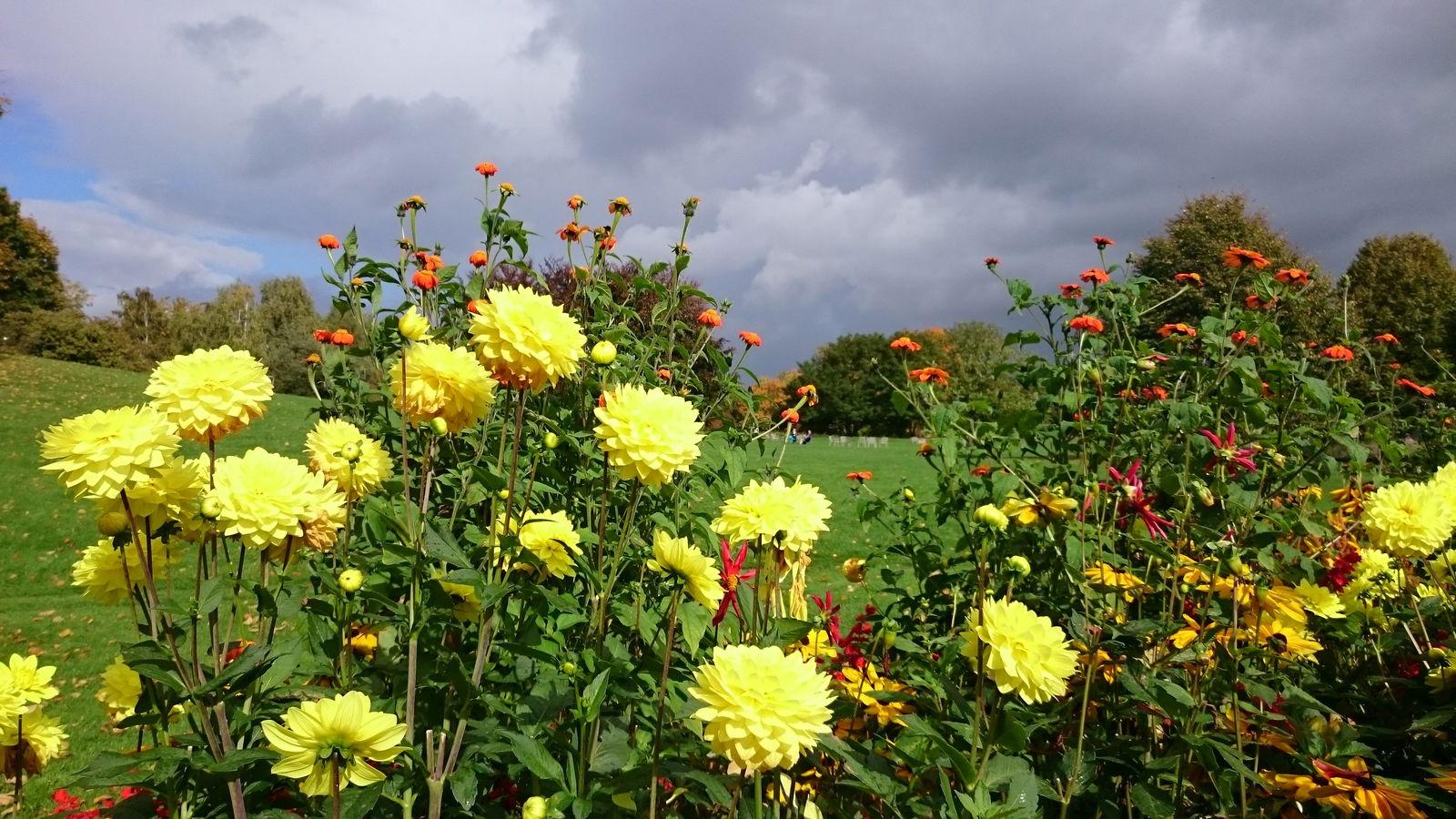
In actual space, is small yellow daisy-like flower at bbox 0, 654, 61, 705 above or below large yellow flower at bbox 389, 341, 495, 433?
below

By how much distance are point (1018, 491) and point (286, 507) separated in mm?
2003

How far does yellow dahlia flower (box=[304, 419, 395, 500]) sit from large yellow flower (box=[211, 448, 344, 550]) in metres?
0.17

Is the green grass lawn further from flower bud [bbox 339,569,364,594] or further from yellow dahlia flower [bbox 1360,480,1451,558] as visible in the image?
yellow dahlia flower [bbox 1360,480,1451,558]

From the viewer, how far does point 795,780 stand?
5.81ft

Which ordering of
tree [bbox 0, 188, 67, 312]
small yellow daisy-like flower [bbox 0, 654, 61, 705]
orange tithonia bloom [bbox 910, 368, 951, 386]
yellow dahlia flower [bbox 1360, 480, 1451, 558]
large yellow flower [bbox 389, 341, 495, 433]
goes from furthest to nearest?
tree [bbox 0, 188, 67, 312] < orange tithonia bloom [bbox 910, 368, 951, 386] < yellow dahlia flower [bbox 1360, 480, 1451, 558] < small yellow daisy-like flower [bbox 0, 654, 61, 705] < large yellow flower [bbox 389, 341, 495, 433]

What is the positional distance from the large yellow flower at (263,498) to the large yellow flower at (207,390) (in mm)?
93

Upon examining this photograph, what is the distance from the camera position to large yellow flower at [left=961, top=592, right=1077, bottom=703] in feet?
4.36

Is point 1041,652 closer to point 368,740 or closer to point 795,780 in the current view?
point 795,780

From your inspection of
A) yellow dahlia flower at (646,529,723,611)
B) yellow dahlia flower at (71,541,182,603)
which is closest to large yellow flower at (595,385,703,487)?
yellow dahlia flower at (646,529,723,611)

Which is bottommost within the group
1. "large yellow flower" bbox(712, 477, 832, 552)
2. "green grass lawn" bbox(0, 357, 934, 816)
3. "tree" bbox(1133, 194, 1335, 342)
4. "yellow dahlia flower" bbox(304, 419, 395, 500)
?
"green grass lawn" bbox(0, 357, 934, 816)

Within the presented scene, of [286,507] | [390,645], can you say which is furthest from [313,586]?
[286,507]

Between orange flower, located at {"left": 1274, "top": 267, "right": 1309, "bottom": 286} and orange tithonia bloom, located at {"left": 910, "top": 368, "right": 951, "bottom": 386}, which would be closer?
orange tithonia bloom, located at {"left": 910, "top": 368, "right": 951, "bottom": 386}

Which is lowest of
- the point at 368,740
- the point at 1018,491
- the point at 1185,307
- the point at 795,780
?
the point at 795,780

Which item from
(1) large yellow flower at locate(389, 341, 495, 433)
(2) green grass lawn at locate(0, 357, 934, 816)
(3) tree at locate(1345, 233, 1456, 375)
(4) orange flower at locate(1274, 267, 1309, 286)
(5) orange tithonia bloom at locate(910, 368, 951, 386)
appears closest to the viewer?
(1) large yellow flower at locate(389, 341, 495, 433)
